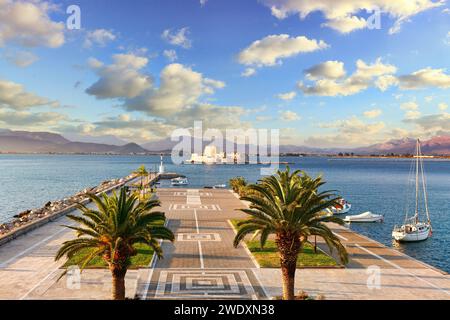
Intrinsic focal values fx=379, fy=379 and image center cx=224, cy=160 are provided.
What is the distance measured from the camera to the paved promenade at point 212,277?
20984 mm

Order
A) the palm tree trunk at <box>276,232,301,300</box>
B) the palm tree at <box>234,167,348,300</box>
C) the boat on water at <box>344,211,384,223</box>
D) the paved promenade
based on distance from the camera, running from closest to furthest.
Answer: the palm tree at <box>234,167,348,300</box>
the palm tree trunk at <box>276,232,301,300</box>
the paved promenade
the boat on water at <box>344,211,384,223</box>

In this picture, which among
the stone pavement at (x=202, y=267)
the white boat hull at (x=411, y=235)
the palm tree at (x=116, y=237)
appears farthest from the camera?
the white boat hull at (x=411, y=235)

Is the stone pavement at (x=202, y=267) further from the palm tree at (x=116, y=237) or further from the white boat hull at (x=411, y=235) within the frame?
the white boat hull at (x=411, y=235)

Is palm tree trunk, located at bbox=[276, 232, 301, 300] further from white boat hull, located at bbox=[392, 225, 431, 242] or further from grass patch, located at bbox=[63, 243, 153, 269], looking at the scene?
white boat hull, located at bbox=[392, 225, 431, 242]

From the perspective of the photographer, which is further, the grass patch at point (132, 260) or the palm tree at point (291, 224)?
the grass patch at point (132, 260)

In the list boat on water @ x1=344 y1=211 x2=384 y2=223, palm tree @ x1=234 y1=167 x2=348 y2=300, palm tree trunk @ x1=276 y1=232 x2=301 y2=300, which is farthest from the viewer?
boat on water @ x1=344 y1=211 x2=384 y2=223

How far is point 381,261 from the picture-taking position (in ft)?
92.5

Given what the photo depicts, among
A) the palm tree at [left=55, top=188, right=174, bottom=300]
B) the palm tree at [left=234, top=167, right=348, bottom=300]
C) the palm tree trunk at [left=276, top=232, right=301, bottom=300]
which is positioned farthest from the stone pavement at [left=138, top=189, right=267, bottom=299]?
the palm tree at [left=55, top=188, right=174, bottom=300]

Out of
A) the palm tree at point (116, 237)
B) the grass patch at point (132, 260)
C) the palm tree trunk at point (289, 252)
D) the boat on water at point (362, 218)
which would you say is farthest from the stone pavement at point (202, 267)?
the boat on water at point (362, 218)

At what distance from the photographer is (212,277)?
77.6 ft

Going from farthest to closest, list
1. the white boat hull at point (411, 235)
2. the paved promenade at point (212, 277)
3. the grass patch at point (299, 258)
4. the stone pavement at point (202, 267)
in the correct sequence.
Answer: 1. the white boat hull at point (411, 235)
2. the grass patch at point (299, 258)
3. the stone pavement at point (202, 267)
4. the paved promenade at point (212, 277)

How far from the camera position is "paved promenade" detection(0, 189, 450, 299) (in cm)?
2098
